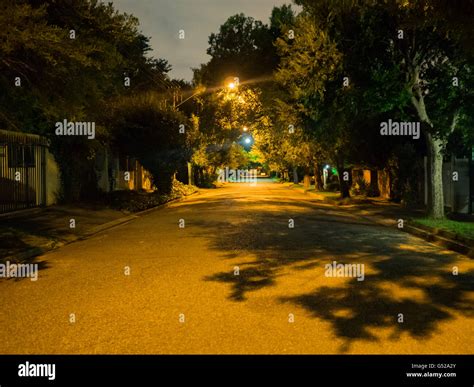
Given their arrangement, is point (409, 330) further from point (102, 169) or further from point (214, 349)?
point (102, 169)

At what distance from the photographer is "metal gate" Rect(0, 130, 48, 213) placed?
17812mm

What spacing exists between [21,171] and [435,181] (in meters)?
Result: 15.0

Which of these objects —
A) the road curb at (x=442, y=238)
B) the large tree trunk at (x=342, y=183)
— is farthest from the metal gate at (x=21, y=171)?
the large tree trunk at (x=342, y=183)

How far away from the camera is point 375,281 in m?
8.06

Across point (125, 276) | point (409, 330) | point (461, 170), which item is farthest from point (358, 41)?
point (409, 330)

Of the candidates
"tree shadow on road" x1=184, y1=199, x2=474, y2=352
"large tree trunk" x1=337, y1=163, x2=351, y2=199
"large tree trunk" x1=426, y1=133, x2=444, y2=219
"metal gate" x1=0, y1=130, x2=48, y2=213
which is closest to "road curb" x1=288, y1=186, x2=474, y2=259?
"tree shadow on road" x1=184, y1=199, x2=474, y2=352

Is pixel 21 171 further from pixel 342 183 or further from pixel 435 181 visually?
pixel 342 183

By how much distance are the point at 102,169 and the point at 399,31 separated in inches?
824

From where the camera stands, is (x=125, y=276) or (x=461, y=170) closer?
(x=125, y=276)

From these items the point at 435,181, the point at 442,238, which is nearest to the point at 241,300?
the point at 442,238

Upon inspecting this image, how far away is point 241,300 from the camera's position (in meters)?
6.95

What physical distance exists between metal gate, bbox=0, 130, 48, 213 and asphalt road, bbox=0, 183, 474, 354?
6.94 meters

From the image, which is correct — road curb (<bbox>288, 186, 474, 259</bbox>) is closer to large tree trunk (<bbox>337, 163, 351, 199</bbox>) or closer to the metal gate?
large tree trunk (<bbox>337, 163, 351, 199</bbox>)

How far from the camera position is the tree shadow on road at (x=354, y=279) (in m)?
6.06
